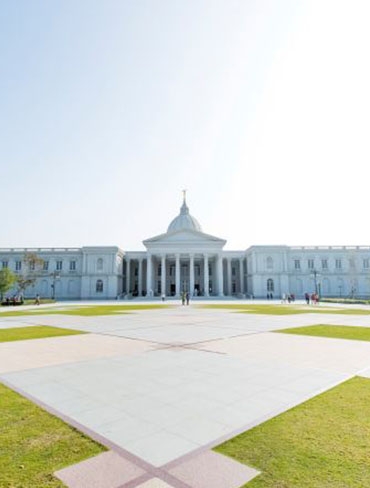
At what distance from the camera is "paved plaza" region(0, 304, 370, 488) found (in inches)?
164

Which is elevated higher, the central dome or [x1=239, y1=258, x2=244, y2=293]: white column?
the central dome

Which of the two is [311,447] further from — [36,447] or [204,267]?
[204,267]

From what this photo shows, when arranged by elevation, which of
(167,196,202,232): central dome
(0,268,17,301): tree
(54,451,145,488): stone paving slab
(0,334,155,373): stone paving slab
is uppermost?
(167,196,202,232): central dome

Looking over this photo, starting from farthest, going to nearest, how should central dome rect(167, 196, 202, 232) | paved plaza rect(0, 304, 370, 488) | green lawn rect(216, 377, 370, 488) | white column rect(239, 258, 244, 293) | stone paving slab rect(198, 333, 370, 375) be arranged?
central dome rect(167, 196, 202, 232)
white column rect(239, 258, 244, 293)
stone paving slab rect(198, 333, 370, 375)
paved plaza rect(0, 304, 370, 488)
green lawn rect(216, 377, 370, 488)

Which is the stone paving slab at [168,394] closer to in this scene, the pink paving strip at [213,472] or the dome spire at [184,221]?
the pink paving strip at [213,472]

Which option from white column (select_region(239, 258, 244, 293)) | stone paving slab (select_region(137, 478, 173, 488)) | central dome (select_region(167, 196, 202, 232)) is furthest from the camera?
central dome (select_region(167, 196, 202, 232))

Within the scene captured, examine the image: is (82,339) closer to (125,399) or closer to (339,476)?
(125,399)

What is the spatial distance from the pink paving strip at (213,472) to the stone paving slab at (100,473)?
465 mm

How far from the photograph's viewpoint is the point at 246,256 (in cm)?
8925

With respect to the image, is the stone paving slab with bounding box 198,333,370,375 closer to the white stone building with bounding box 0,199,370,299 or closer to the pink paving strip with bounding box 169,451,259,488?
the pink paving strip with bounding box 169,451,259,488

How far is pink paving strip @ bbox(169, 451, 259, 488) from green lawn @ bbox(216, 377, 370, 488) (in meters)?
0.11

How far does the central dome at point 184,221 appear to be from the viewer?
9538 cm

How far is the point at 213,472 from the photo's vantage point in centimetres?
355

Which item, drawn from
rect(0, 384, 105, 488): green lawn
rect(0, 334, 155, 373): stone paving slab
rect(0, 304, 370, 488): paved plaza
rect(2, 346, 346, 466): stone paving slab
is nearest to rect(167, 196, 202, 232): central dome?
rect(0, 334, 155, 373): stone paving slab
